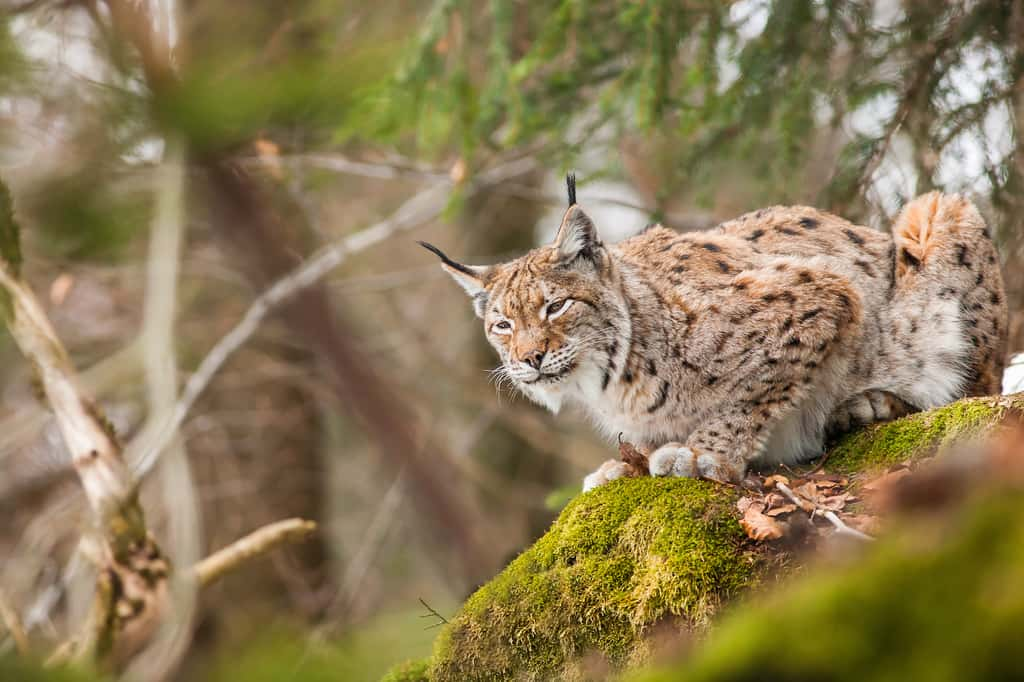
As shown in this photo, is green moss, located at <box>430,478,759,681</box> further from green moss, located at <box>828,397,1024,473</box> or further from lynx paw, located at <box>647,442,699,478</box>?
green moss, located at <box>828,397,1024,473</box>

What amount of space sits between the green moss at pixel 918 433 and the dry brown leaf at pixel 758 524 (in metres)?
0.73

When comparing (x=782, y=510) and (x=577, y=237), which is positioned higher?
(x=577, y=237)

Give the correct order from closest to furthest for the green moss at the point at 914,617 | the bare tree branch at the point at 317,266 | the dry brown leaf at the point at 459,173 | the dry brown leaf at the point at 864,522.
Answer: the green moss at the point at 914,617 < the dry brown leaf at the point at 864,522 < the dry brown leaf at the point at 459,173 < the bare tree branch at the point at 317,266

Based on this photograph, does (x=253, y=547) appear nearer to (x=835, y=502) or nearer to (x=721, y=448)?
(x=721, y=448)

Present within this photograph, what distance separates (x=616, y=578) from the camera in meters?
2.83

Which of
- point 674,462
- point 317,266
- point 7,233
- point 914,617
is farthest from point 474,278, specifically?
point 914,617

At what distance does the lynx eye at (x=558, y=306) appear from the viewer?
3.98 m

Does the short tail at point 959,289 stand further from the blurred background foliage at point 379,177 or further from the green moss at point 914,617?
the green moss at point 914,617

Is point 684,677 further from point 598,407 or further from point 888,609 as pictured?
point 598,407

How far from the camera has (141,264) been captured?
7.96 metres

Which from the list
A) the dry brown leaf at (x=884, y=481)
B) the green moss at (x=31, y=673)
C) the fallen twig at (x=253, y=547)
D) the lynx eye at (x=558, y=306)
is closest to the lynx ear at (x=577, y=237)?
the lynx eye at (x=558, y=306)

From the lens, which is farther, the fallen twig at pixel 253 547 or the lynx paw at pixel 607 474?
the fallen twig at pixel 253 547

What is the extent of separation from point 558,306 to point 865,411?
1357mm

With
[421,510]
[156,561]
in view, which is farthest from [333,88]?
[421,510]
